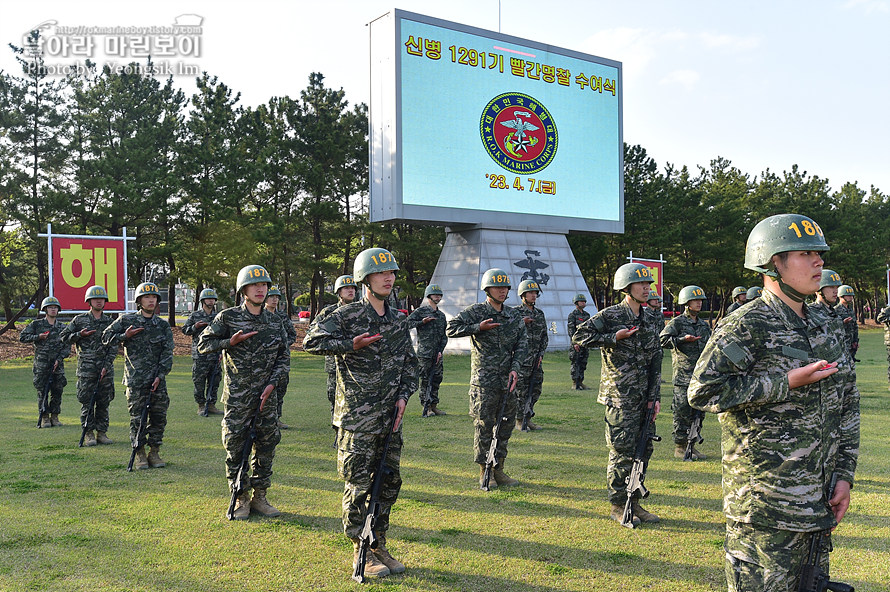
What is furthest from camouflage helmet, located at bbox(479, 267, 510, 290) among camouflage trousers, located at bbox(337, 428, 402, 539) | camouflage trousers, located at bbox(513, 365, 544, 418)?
camouflage trousers, located at bbox(337, 428, 402, 539)

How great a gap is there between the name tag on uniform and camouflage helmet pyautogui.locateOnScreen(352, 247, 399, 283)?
9.96 ft

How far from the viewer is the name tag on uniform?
9.79ft

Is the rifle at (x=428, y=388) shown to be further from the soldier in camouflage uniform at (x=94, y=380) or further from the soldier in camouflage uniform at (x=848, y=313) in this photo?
the soldier in camouflage uniform at (x=848, y=313)

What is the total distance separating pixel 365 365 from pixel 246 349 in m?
2.12

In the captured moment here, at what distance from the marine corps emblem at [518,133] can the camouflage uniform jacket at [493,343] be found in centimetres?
1786

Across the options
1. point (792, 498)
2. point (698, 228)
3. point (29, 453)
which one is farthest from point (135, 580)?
point (698, 228)

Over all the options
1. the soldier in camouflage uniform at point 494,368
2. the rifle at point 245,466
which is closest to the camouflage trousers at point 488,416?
the soldier in camouflage uniform at point 494,368

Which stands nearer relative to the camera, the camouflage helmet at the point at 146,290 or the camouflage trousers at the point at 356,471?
the camouflage trousers at the point at 356,471

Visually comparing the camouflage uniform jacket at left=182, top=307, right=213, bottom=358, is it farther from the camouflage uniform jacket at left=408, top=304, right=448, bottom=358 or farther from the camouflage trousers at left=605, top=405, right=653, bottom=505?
the camouflage trousers at left=605, top=405, right=653, bottom=505

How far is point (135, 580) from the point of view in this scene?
4.99 meters

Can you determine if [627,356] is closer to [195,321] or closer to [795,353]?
[795,353]

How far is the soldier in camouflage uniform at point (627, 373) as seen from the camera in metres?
6.13

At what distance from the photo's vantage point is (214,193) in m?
31.5

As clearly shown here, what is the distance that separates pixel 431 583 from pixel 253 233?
2704cm
